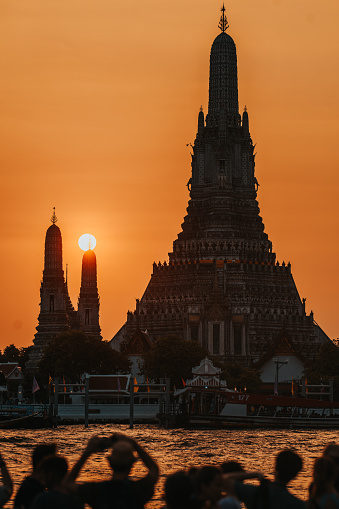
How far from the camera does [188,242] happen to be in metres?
179

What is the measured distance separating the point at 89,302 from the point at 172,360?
145 ft

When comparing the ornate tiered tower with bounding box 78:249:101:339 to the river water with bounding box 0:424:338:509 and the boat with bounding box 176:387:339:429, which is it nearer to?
the boat with bounding box 176:387:339:429

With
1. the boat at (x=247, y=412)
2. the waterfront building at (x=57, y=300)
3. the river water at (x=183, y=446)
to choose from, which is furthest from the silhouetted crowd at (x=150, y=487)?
the waterfront building at (x=57, y=300)

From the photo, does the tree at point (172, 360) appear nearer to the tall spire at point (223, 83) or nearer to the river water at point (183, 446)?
the river water at point (183, 446)

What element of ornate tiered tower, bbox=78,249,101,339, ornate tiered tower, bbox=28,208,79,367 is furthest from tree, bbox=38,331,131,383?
ornate tiered tower, bbox=78,249,101,339

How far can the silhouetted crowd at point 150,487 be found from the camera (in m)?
16.3

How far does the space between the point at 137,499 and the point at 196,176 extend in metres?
168

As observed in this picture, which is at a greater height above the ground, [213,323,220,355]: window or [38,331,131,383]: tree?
[213,323,220,355]: window

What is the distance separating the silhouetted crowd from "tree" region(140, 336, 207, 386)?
4790 inches

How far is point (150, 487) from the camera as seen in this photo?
17047 mm

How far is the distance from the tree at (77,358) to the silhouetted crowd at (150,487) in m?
125

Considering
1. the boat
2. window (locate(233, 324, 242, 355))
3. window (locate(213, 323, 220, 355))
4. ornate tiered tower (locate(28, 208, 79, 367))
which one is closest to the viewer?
the boat

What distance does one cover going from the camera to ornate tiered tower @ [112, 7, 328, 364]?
533 ft

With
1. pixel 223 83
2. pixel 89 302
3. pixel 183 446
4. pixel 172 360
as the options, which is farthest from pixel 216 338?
pixel 183 446
